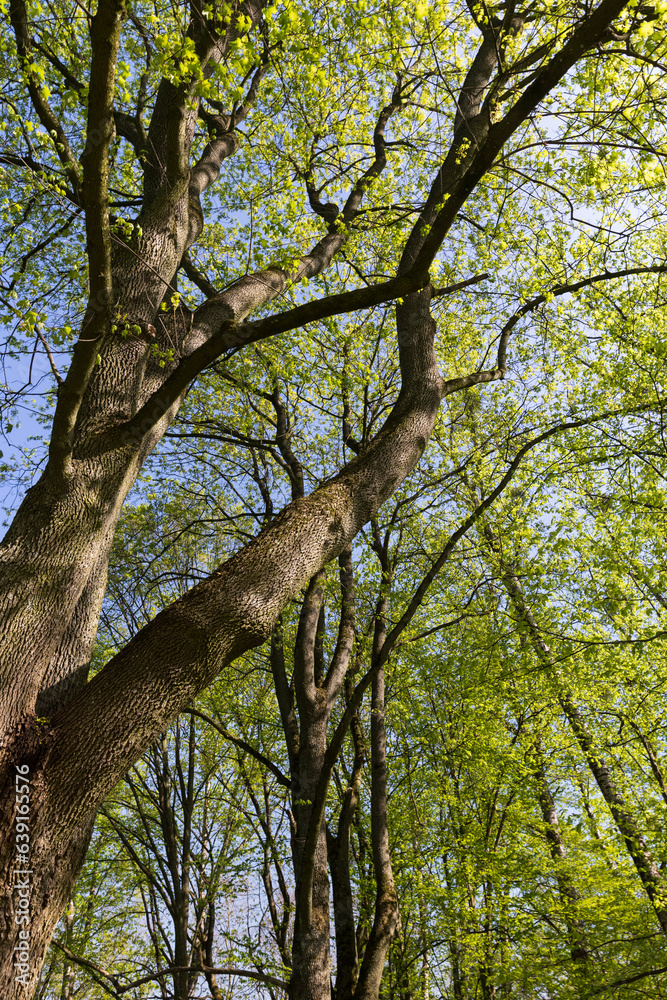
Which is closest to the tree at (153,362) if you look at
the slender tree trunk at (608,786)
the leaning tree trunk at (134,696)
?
the leaning tree trunk at (134,696)

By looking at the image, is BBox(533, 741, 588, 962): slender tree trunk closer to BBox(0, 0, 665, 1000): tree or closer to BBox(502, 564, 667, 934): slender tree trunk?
BBox(502, 564, 667, 934): slender tree trunk

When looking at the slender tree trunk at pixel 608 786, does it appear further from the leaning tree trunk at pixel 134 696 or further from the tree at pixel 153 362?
the leaning tree trunk at pixel 134 696

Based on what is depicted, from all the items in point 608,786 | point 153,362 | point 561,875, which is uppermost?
point 153,362

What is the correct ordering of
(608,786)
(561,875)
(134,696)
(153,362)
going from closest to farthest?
(134,696), (153,362), (561,875), (608,786)

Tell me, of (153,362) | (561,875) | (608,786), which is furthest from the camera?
(608,786)

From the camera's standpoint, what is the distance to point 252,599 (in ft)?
9.57

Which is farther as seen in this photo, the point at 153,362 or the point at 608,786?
the point at 608,786

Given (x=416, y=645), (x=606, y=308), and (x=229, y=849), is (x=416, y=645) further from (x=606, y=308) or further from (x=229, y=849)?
(x=606, y=308)

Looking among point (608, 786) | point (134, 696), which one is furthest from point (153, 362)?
point (608, 786)

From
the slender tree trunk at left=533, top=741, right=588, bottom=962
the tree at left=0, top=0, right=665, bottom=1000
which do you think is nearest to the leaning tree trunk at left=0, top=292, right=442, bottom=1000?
the tree at left=0, top=0, right=665, bottom=1000

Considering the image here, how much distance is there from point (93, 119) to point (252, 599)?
2.09m

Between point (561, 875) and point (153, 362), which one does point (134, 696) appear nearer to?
point (153, 362)

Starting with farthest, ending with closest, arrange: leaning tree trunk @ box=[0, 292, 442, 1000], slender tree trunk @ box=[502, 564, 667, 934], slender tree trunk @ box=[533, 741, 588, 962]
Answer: slender tree trunk @ box=[502, 564, 667, 934] < slender tree trunk @ box=[533, 741, 588, 962] < leaning tree trunk @ box=[0, 292, 442, 1000]

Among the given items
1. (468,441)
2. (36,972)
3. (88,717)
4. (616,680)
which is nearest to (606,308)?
(468,441)
